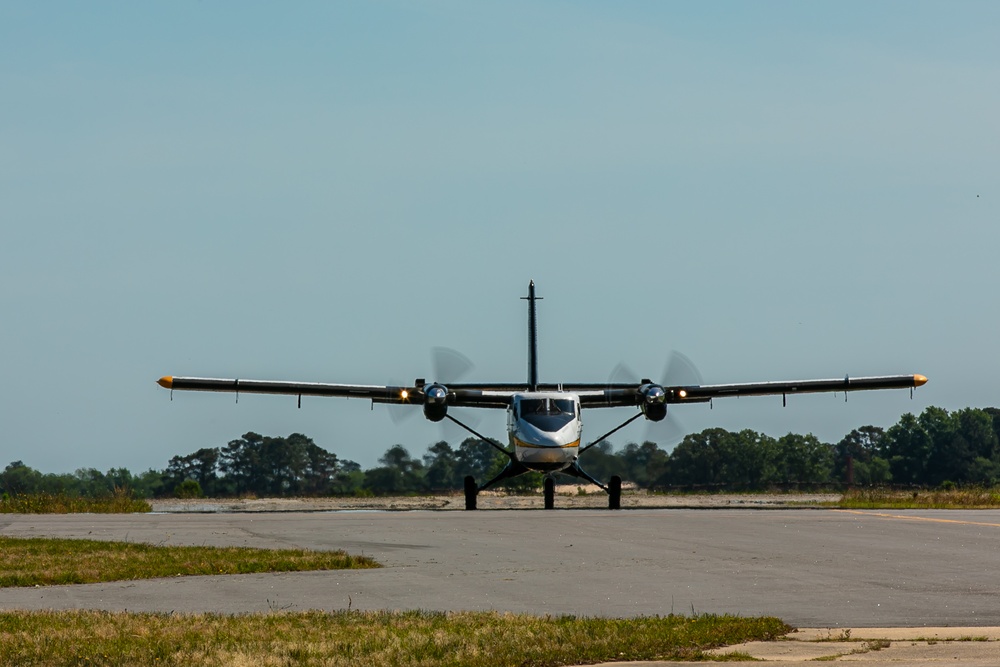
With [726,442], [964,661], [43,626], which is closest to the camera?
[964,661]

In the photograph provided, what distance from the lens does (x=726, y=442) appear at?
80.1 m

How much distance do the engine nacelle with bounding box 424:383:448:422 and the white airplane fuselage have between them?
2.31 meters

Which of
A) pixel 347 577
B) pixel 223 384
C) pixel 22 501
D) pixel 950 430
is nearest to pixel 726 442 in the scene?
pixel 950 430

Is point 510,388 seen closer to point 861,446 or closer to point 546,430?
point 546,430

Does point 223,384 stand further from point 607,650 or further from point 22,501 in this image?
point 607,650

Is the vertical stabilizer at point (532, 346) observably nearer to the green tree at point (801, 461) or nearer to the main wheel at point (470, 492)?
the main wheel at point (470, 492)

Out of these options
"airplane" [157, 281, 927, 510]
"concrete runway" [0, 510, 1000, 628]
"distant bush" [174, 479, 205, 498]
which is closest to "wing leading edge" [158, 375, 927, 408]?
"airplane" [157, 281, 927, 510]

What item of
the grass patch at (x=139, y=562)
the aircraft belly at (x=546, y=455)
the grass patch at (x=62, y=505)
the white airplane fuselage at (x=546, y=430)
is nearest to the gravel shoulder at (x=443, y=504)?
the grass patch at (x=62, y=505)

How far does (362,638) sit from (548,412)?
25.8 metres

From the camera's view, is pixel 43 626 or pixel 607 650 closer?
pixel 607 650

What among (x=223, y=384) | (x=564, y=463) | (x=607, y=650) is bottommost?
(x=607, y=650)

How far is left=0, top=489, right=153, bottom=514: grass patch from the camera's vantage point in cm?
3556

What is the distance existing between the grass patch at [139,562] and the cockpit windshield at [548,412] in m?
17.4

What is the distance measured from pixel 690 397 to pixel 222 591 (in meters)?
27.5
